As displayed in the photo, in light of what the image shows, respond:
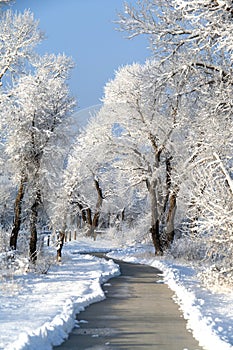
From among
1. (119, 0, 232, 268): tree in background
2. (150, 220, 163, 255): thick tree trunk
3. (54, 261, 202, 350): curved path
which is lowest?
(54, 261, 202, 350): curved path

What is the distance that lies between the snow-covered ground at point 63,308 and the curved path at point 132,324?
22cm

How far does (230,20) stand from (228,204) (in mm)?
5120

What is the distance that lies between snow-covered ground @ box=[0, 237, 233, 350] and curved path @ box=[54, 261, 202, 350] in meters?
0.22

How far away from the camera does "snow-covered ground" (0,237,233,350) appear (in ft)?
24.7

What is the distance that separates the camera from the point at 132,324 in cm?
938

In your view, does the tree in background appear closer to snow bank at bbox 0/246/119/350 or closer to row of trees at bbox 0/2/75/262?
snow bank at bbox 0/246/119/350

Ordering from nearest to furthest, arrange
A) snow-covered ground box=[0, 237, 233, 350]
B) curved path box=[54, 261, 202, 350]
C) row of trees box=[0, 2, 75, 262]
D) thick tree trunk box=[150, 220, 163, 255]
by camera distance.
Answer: snow-covered ground box=[0, 237, 233, 350] < curved path box=[54, 261, 202, 350] < row of trees box=[0, 2, 75, 262] < thick tree trunk box=[150, 220, 163, 255]

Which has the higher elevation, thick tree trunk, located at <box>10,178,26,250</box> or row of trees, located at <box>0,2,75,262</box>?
row of trees, located at <box>0,2,75,262</box>

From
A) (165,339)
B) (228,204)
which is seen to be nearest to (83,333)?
(165,339)

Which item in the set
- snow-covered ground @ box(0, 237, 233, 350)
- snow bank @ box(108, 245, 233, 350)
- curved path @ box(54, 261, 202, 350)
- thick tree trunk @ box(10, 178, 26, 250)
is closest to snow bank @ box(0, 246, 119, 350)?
snow-covered ground @ box(0, 237, 233, 350)

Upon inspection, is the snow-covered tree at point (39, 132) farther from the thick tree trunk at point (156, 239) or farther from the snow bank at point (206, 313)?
the thick tree trunk at point (156, 239)

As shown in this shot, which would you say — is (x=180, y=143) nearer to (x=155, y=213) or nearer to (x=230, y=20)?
(x=155, y=213)

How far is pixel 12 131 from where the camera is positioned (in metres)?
21.2

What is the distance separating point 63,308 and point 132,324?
1.66 meters
